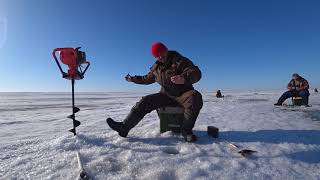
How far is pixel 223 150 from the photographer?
139 inches

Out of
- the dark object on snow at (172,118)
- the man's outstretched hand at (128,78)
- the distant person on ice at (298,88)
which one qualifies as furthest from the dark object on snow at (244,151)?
the distant person on ice at (298,88)

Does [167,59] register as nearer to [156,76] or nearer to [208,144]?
[156,76]

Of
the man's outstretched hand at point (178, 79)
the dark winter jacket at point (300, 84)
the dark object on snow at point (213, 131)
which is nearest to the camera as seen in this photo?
the man's outstretched hand at point (178, 79)

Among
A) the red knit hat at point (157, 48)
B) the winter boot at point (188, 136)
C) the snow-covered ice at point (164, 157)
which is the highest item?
the red knit hat at point (157, 48)

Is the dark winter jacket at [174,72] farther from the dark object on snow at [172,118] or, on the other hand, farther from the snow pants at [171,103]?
the dark object on snow at [172,118]

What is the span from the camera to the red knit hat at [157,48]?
416cm

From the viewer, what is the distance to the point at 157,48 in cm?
416

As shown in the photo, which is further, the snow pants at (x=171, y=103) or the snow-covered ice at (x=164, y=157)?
the snow pants at (x=171, y=103)

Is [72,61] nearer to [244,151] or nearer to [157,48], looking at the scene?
[157,48]

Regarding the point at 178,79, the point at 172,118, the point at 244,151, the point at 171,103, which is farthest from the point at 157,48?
the point at 244,151

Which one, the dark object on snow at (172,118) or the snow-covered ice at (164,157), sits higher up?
the dark object on snow at (172,118)

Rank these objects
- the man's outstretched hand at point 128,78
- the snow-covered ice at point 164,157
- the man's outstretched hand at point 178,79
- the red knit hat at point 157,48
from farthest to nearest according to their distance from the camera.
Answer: the man's outstretched hand at point 128,78 < the red knit hat at point 157,48 < the man's outstretched hand at point 178,79 < the snow-covered ice at point 164,157

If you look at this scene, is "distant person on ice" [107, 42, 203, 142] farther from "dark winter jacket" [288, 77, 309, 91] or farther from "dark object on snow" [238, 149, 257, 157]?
"dark winter jacket" [288, 77, 309, 91]

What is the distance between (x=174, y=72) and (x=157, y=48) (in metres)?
0.46
